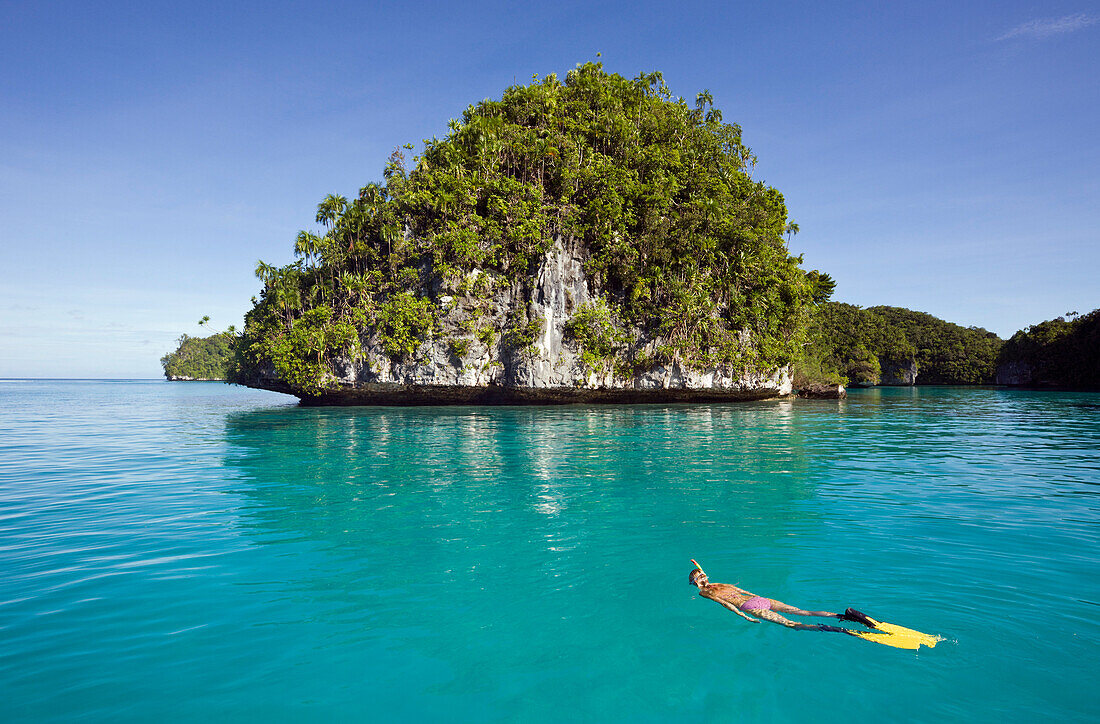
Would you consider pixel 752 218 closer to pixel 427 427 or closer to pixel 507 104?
pixel 507 104

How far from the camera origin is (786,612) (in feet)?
17.1

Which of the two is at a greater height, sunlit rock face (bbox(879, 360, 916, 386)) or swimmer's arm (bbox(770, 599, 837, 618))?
sunlit rock face (bbox(879, 360, 916, 386))

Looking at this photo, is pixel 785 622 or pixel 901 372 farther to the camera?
pixel 901 372

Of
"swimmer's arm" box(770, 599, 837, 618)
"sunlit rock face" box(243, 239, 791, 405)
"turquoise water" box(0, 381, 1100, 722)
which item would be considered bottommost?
"turquoise water" box(0, 381, 1100, 722)

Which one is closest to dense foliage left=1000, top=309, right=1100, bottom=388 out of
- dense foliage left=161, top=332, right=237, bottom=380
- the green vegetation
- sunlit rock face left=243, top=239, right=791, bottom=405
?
sunlit rock face left=243, top=239, right=791, bottom=405

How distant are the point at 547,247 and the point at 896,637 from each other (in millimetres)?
31960

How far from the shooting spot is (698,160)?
137 ft

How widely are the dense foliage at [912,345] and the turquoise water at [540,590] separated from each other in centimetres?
7089

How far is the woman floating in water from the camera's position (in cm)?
462

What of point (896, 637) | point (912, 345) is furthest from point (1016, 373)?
point (896, 637)

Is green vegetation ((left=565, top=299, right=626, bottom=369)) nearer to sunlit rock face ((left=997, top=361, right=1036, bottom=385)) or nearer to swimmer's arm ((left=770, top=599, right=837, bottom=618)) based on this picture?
swimmer's arm ((left=770, top=599, right=837, bottom=618))

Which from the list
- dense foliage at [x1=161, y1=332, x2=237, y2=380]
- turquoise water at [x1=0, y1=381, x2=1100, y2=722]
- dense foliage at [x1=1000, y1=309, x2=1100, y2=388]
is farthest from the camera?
dense foliage at [x1=161, y1=332, x2=237, y2=380]

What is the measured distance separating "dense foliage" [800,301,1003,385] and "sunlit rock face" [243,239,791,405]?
51.3 m

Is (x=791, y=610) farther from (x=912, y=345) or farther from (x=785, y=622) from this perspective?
(x=912, y=345)
